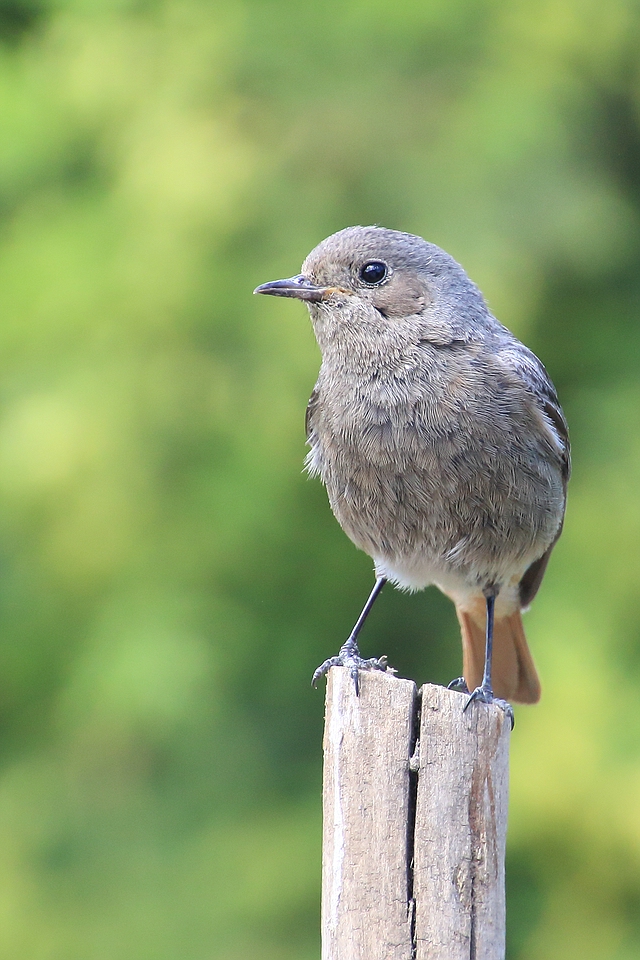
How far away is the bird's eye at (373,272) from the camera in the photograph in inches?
149

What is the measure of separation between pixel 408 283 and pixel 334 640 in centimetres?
226

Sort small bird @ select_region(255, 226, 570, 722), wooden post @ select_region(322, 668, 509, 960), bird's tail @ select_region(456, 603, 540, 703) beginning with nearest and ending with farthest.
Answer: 1. wooden post @ select_region(322, 668, 509, 960)
2. small bird @ select_region(255, 226, 570, 722)
3. bird's tail @ select_region(456, 603, 540, 703)

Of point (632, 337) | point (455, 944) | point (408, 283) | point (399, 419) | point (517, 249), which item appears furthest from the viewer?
point (632, 337)

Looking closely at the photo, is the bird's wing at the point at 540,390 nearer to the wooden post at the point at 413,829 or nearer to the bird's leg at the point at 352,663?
the bird's leg at the point at 352,663

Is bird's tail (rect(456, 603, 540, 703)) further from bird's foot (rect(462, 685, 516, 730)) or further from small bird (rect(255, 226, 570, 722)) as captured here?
bird's foot (rect(462, 685, 516, 730))

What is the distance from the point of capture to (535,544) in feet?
12.9

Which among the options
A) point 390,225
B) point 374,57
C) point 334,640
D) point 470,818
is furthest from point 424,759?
point 374,57

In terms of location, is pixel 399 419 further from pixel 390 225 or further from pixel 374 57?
pixel 374 57

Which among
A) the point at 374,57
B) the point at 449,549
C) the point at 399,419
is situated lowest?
the point at 449,549

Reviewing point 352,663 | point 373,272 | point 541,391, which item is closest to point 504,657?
point 541,391

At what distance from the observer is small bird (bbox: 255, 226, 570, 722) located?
3580 millimetres

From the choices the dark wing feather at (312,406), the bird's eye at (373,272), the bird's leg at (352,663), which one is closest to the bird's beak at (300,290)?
the bird's eye at (373,272)

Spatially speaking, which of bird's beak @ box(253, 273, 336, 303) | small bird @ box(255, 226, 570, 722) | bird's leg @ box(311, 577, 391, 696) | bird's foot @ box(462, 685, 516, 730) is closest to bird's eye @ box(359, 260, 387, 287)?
small bird @ box(255, 226, 570, 722)

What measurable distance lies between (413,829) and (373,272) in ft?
5.93
